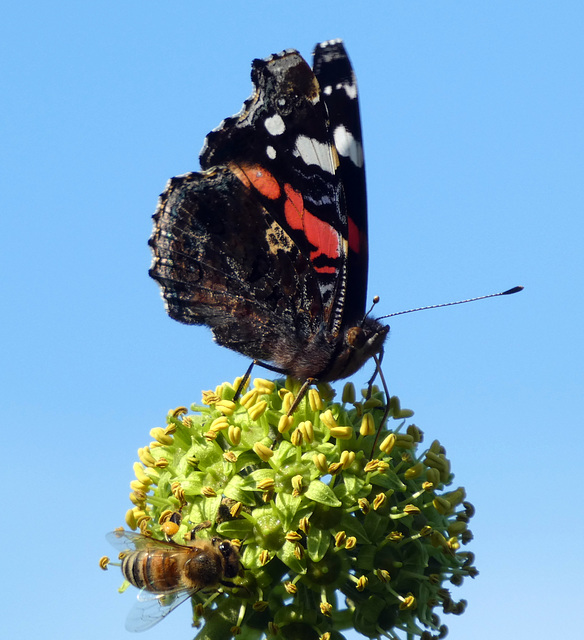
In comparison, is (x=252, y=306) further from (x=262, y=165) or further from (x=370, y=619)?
(x=370, y=619)

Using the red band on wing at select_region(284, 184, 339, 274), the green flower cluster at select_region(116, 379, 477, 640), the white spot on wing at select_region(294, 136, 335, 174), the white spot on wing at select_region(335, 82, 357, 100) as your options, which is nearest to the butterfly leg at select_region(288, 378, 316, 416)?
the green flower cluster at select_region(116, 379, 477, 640)

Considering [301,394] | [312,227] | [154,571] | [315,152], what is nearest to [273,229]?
[312,227]

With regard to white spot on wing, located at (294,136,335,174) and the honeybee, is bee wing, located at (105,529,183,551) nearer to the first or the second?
the honeybee

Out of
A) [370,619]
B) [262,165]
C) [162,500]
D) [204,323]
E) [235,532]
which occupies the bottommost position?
[370,619]

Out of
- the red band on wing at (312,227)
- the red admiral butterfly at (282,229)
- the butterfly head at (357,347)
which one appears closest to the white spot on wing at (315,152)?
the red admiral butterfly at (282,229)

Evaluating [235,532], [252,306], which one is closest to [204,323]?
[252,306]

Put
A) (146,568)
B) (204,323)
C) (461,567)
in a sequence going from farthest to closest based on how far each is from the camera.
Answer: (204,323) → (461,567) → (146,568)

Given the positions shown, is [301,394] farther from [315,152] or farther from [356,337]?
[315,152]
